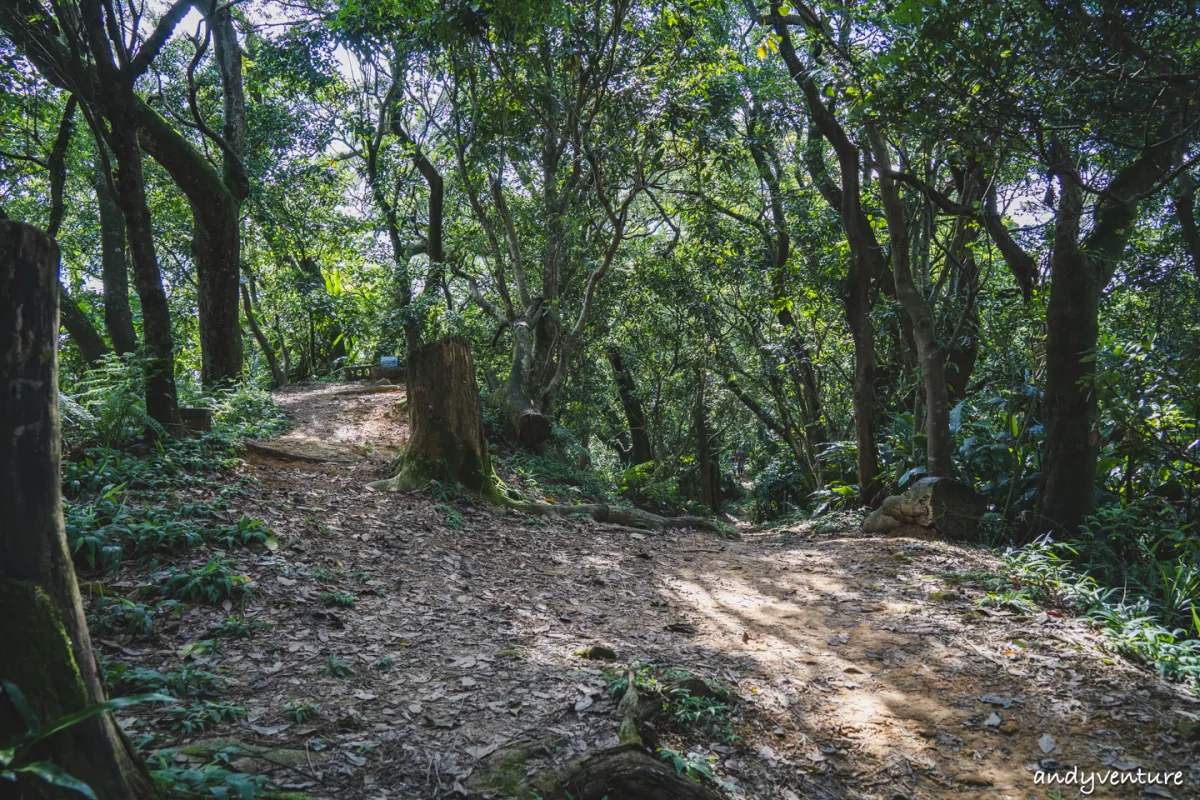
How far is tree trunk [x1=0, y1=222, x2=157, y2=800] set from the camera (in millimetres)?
1898

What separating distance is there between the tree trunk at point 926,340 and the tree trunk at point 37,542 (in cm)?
866

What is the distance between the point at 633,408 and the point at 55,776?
18.6 metres

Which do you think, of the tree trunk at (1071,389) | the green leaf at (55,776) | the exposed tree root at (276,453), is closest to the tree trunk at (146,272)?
the exposed tree root at (276,453)

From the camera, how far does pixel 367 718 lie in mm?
3195

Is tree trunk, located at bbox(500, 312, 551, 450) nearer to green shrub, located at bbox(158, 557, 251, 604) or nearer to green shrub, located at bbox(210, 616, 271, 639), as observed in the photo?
green shrub, located at bbox(158, 557, 251, 604)

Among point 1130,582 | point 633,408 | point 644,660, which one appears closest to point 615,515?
point 644,660

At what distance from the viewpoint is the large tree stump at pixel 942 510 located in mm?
8109

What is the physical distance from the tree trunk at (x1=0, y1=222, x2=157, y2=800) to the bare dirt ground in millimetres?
862

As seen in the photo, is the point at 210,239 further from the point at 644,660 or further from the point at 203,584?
the point at 644,660

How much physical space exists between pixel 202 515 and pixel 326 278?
17.2 meters

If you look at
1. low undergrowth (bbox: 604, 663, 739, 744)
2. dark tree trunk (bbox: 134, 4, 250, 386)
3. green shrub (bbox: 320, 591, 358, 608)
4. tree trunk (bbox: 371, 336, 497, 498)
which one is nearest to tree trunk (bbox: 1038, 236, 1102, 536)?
low undergrowth (bbox: 604, 663, 739, 744)

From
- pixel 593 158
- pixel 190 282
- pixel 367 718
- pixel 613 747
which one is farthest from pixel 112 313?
pixel 190 282

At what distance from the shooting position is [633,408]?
20.2 m

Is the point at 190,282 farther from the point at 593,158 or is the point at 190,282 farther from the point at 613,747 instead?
the point at 613,747
